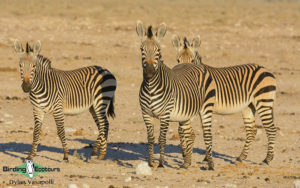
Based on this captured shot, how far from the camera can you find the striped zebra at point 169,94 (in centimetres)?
1027

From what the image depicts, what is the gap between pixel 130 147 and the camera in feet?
43.1

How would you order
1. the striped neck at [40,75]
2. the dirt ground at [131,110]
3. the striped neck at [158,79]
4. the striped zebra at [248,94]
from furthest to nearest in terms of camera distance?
1. the striped zebra at [248,94]
2. the striped neck at [40,75]
3. the dirt ground at [131,110]
4. the striped neck at [158,79]

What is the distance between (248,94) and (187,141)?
1443mm

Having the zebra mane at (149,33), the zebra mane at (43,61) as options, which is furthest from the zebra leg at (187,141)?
the zebra mane at (43,61)

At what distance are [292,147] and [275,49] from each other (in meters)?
16.9

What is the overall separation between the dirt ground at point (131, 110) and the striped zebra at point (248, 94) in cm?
56

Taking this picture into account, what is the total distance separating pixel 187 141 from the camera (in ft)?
37.0

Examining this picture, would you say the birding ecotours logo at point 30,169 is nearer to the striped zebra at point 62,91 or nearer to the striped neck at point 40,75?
the striped zebra at point 62,91

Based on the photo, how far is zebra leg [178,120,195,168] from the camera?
11.1 m

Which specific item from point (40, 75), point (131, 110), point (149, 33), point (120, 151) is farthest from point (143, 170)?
point (131, 110)

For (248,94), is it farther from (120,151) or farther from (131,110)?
(131,110)

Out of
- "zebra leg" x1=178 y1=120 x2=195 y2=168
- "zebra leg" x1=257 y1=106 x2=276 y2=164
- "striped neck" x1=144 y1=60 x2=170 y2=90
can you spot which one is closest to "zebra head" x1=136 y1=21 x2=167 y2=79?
"striped neck" x1=144 y1=60 x2=170 y2=90

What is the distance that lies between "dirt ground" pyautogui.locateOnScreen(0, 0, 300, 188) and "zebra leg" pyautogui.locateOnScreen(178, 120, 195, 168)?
183 millimetres

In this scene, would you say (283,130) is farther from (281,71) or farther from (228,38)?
(228,38)
